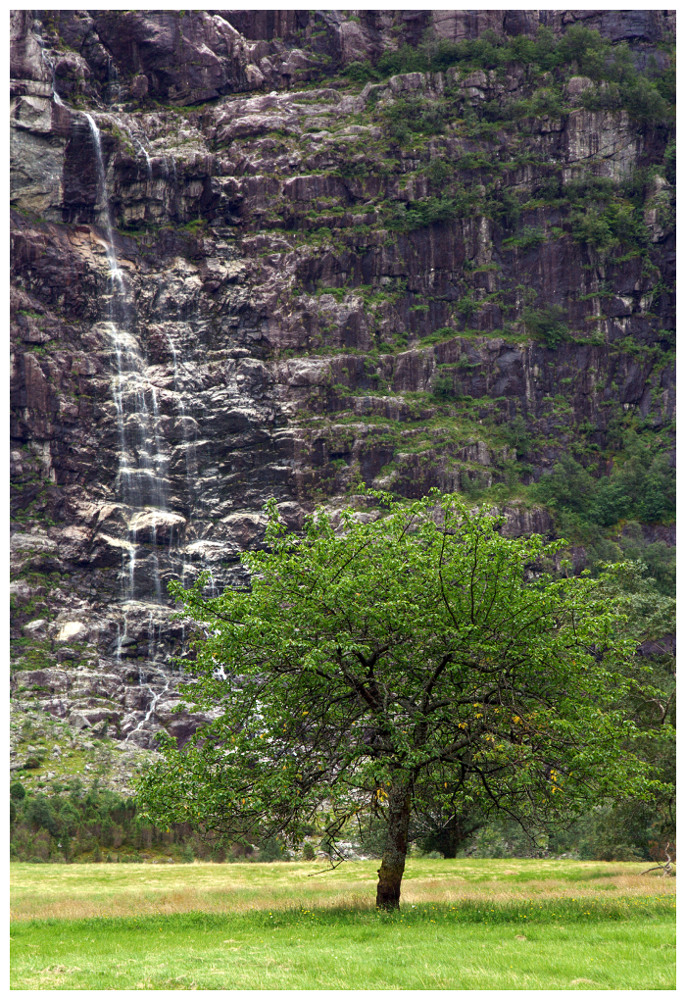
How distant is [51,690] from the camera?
10806cm

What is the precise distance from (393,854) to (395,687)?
4.27 metres

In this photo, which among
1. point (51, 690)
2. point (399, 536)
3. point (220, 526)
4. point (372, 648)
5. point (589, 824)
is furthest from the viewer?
point (220, 526)

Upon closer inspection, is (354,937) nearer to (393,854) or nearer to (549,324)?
(393,854)

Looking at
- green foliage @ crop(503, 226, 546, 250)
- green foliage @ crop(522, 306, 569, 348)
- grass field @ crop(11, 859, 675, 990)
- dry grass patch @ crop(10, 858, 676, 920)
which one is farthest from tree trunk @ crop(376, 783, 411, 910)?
green foliage @ crop(503, 226, 546, 250)

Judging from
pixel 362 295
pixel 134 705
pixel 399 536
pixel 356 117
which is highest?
pixel 356 117

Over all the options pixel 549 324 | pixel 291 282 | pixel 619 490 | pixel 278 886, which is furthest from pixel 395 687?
pixel 291 282

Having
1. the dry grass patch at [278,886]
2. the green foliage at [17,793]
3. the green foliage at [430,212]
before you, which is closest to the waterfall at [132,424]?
the green foliage at [17,793]

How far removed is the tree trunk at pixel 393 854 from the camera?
20.6 m

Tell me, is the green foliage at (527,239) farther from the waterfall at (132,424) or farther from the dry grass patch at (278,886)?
the dry grass patch at (278,886)

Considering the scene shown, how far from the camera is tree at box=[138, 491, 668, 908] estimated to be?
19578mm

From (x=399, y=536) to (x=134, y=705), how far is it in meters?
97.5

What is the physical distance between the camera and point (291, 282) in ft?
500

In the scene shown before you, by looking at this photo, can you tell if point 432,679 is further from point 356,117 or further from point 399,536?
point 356,117

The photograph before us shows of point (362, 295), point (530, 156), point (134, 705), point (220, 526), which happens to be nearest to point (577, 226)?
point (530, 156)
